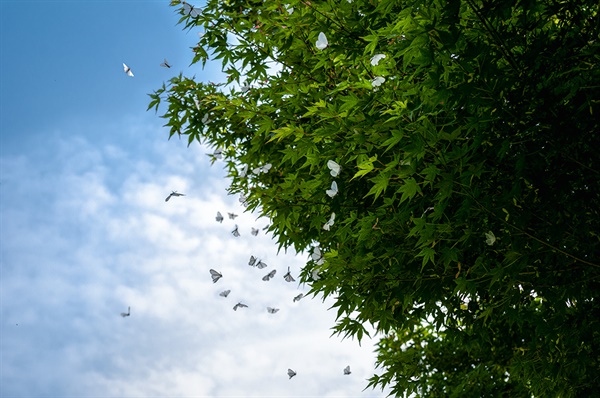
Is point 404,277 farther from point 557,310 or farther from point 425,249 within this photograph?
point 557,310

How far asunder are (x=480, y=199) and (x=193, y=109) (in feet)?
16.1

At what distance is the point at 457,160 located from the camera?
443cm

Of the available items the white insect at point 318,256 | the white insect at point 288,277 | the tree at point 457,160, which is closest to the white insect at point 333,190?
the tree at point 457,160

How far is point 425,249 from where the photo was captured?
453 centimetres

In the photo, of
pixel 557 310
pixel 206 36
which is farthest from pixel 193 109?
pixel 557 310

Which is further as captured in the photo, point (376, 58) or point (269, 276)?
point (269, 276)

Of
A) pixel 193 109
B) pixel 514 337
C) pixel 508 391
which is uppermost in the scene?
pixel 193 109

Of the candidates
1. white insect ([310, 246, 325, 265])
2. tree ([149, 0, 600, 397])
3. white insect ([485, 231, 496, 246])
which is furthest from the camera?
white insect ([310, 246, 325, 265])

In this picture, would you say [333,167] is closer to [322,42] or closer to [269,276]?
[322,42]

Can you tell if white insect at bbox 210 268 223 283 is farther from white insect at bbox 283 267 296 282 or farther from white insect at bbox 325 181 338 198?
white insect at bbox 325 181 338 198

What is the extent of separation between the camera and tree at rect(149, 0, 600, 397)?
414 cm

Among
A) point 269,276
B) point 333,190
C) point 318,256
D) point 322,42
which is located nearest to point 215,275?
point 269,276

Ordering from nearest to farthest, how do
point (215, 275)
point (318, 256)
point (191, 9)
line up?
point (318, 256) → point (191, 9) → point (215, 275)


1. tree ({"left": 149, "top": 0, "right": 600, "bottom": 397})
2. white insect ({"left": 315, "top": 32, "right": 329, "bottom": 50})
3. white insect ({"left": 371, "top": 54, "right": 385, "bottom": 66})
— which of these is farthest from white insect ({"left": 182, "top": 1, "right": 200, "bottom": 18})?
white insect ({"left": 371, "top": 54, "right": 385, "bottom": 66})
